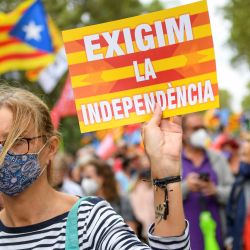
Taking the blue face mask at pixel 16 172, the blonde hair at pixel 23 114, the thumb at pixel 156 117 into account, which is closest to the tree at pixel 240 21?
the blonde hair at pixel 23 114

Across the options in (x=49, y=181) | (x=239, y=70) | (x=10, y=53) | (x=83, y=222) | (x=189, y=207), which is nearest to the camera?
(x=83, y=222)

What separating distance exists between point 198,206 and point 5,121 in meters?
3.33

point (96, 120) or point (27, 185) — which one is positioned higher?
point (96, 120)

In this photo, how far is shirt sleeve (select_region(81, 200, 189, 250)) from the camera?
210 centimetres

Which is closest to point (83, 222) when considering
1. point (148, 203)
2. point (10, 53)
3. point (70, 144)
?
point (148, 203)

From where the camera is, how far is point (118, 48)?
8.07 feet

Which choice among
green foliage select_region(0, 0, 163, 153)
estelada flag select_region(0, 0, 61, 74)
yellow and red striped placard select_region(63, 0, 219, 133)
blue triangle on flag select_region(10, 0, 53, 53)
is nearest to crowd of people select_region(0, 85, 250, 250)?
yellow and red striped placard select_region(63, 0, 219, 133)

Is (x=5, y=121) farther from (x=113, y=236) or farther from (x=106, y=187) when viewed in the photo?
(x=106, y=187)

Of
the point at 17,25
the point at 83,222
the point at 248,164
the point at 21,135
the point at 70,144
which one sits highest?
the point at 17,25

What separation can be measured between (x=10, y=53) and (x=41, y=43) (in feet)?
1.79

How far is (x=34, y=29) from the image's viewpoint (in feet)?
30.1

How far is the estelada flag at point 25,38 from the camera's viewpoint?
8.73 m

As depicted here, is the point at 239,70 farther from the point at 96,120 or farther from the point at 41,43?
the point at 96,120

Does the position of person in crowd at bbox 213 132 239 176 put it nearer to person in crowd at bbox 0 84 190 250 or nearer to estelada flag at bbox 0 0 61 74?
estelada flag at bbox 0 0 61 74
